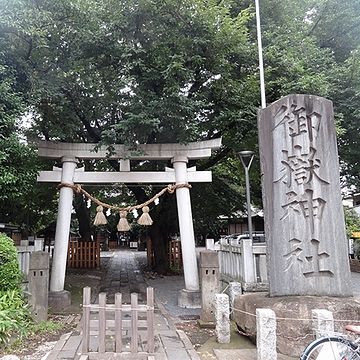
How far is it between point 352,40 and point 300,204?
11.1 m

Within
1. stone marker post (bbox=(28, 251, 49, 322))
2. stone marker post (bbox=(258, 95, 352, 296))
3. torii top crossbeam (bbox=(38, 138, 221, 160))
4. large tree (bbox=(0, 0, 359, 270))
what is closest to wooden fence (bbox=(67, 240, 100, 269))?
large tree (bbox=(0, 0, 359, 270))

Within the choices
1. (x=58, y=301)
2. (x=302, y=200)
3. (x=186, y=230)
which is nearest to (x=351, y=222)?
(x=186, y=230)

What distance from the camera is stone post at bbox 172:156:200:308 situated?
10305 millimetres

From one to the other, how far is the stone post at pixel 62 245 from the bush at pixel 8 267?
278cm

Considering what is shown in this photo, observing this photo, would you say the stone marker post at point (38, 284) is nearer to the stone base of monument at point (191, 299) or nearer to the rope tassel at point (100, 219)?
the rope tassel at point (100, 219)

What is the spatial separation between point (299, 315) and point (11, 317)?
4889 millimetres

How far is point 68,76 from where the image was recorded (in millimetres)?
10766

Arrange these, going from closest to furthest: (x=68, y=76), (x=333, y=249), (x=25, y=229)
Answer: (x=333, y=249) < (x=68, y=76) < (x=25, y=229)

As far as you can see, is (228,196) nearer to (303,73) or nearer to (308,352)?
(303,73)

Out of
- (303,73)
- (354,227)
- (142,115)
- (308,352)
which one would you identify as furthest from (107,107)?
(354,227)

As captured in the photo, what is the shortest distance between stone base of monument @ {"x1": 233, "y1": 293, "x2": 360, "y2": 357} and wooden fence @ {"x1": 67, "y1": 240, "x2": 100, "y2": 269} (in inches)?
652

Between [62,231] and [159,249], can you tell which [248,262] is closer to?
[62,231]

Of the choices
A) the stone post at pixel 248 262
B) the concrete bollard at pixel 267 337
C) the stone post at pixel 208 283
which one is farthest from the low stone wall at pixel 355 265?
the concrete bollard at pixel 267 337

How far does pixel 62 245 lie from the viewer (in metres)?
10.2
